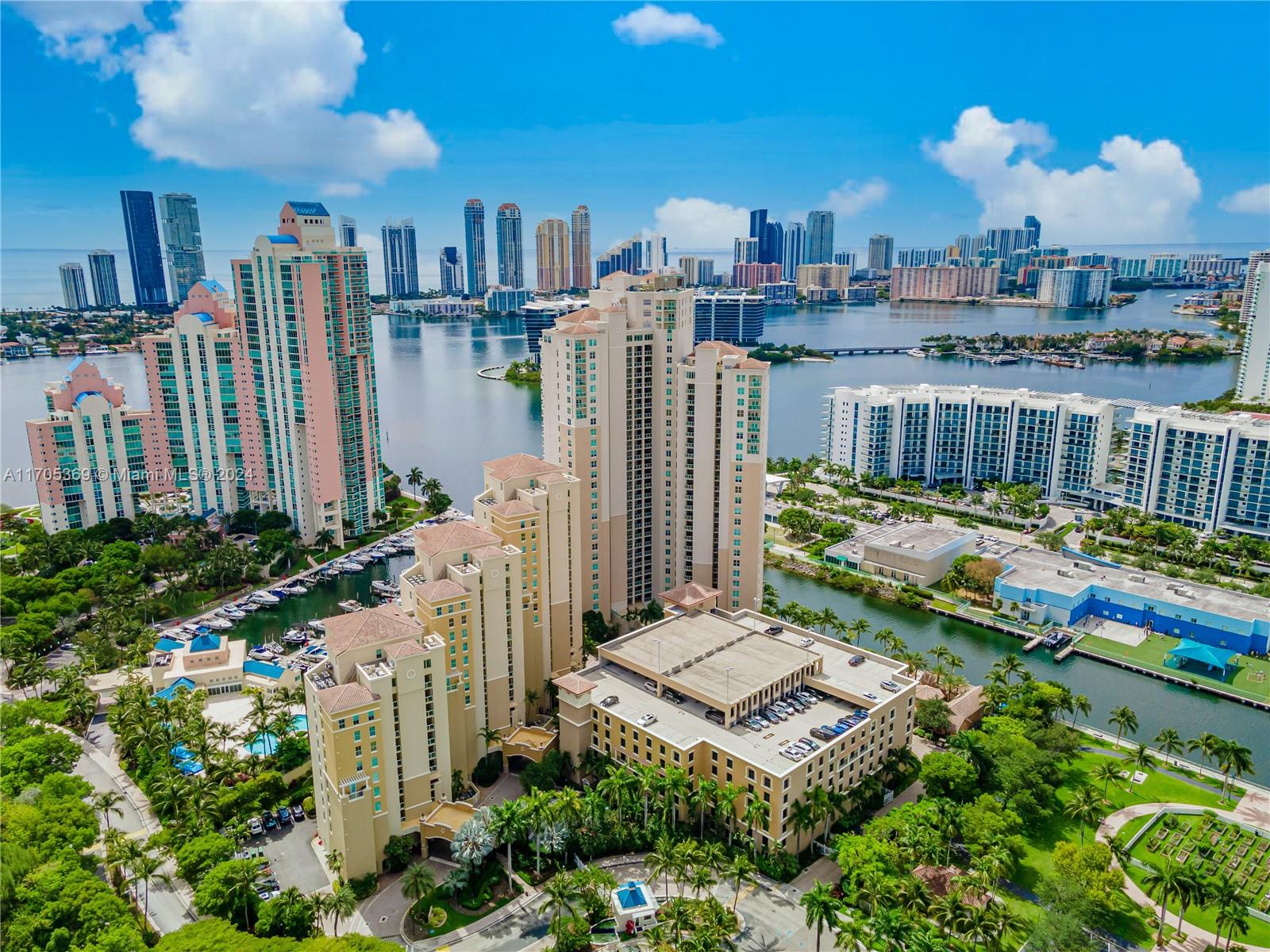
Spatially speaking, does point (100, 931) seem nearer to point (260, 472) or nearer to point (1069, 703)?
point (1069, 703)

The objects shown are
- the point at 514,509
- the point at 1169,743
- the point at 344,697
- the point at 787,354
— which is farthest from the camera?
the point at 787,354

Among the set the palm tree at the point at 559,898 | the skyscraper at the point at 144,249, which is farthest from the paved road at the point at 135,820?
the skyscraper at the point at 144,249

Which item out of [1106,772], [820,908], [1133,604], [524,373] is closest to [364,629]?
[820,908]

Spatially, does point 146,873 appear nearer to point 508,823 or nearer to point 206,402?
point 508,823

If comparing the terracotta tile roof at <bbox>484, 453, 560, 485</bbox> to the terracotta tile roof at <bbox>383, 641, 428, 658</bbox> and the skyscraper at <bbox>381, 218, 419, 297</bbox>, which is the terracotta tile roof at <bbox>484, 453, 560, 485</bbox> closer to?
the terracotta tile roof at <bbox>383, 641, 428, 658</bbox>

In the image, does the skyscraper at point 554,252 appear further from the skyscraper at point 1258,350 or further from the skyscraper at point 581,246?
the skyscraper at point 1258,350
